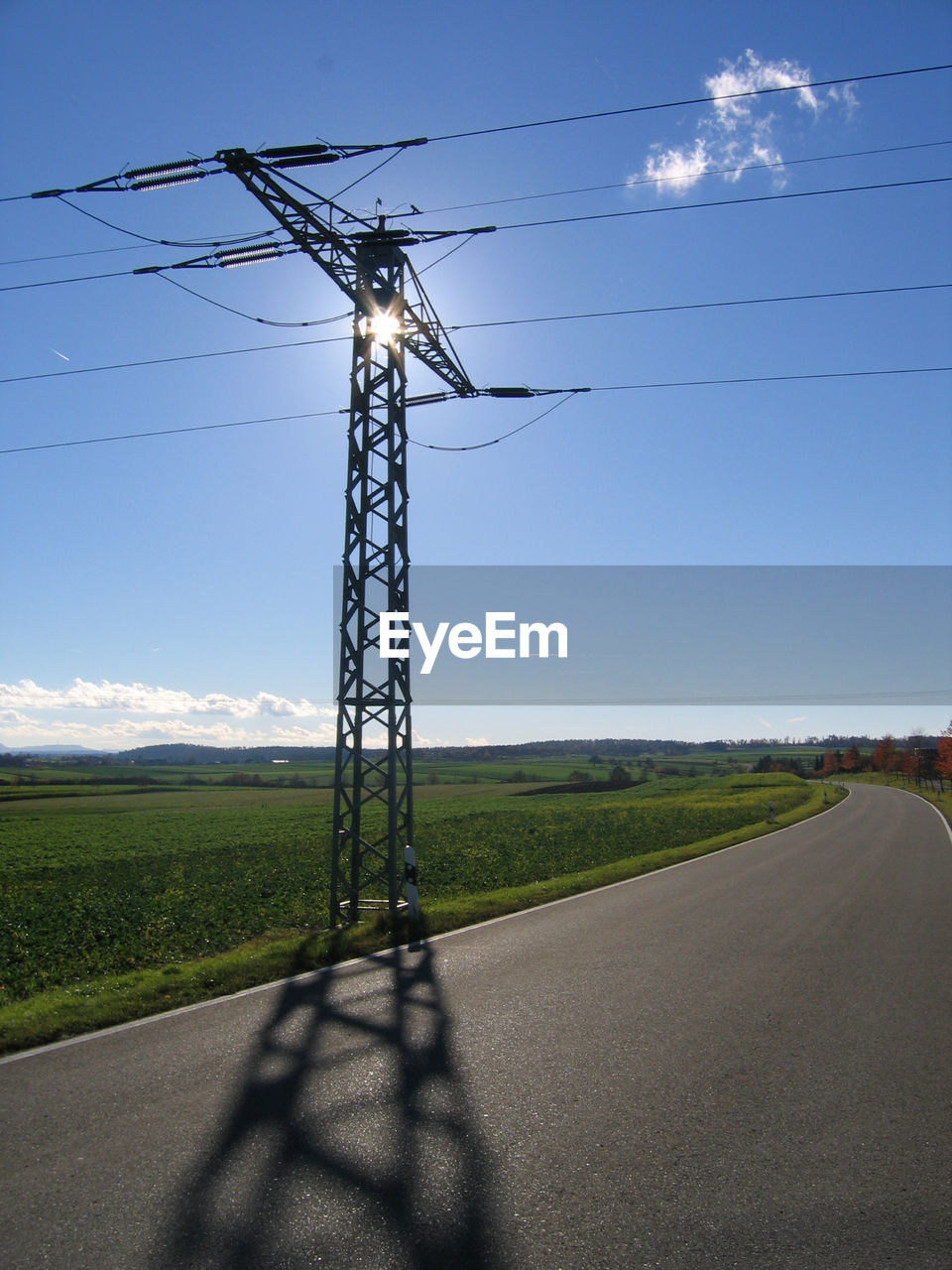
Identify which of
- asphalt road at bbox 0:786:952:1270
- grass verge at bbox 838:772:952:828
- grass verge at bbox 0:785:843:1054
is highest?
asphalt road at bbox 0:786:952:1270

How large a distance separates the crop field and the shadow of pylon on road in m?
5.54

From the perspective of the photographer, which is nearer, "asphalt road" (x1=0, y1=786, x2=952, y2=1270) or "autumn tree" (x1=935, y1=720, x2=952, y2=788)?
"asphalt road" (x1=0, y1=786, x2=952, y2=1270)

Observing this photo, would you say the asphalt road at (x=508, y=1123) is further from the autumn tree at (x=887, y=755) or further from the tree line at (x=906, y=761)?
the autumn tree at (x=887, y=755)

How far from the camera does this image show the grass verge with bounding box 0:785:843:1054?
290 inches

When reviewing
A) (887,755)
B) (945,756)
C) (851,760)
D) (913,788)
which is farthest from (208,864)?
(851,760)

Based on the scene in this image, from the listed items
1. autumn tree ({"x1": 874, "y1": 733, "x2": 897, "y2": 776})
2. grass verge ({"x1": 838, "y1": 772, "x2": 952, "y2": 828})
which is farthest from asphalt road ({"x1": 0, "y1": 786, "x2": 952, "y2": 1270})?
autumn tree ({"x1": 874, "y1": 733, "x2": 897, "y2": 776})

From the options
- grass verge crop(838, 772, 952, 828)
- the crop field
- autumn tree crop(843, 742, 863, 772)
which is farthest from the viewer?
autumn tree crop(843, 742, 863, 772)

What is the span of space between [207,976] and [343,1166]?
508 centimetres

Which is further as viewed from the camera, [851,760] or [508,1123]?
[851,760]

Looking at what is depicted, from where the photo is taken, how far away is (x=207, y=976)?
8.95 meters

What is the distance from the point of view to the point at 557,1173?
175 inches

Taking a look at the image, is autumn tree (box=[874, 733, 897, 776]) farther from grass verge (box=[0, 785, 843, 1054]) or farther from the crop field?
grass verge (box=[0, 785, 843, 1054])

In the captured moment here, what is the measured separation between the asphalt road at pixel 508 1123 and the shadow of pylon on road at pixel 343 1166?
19 millimetres

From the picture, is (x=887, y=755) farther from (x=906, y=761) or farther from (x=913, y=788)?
(x=913, y=788)
